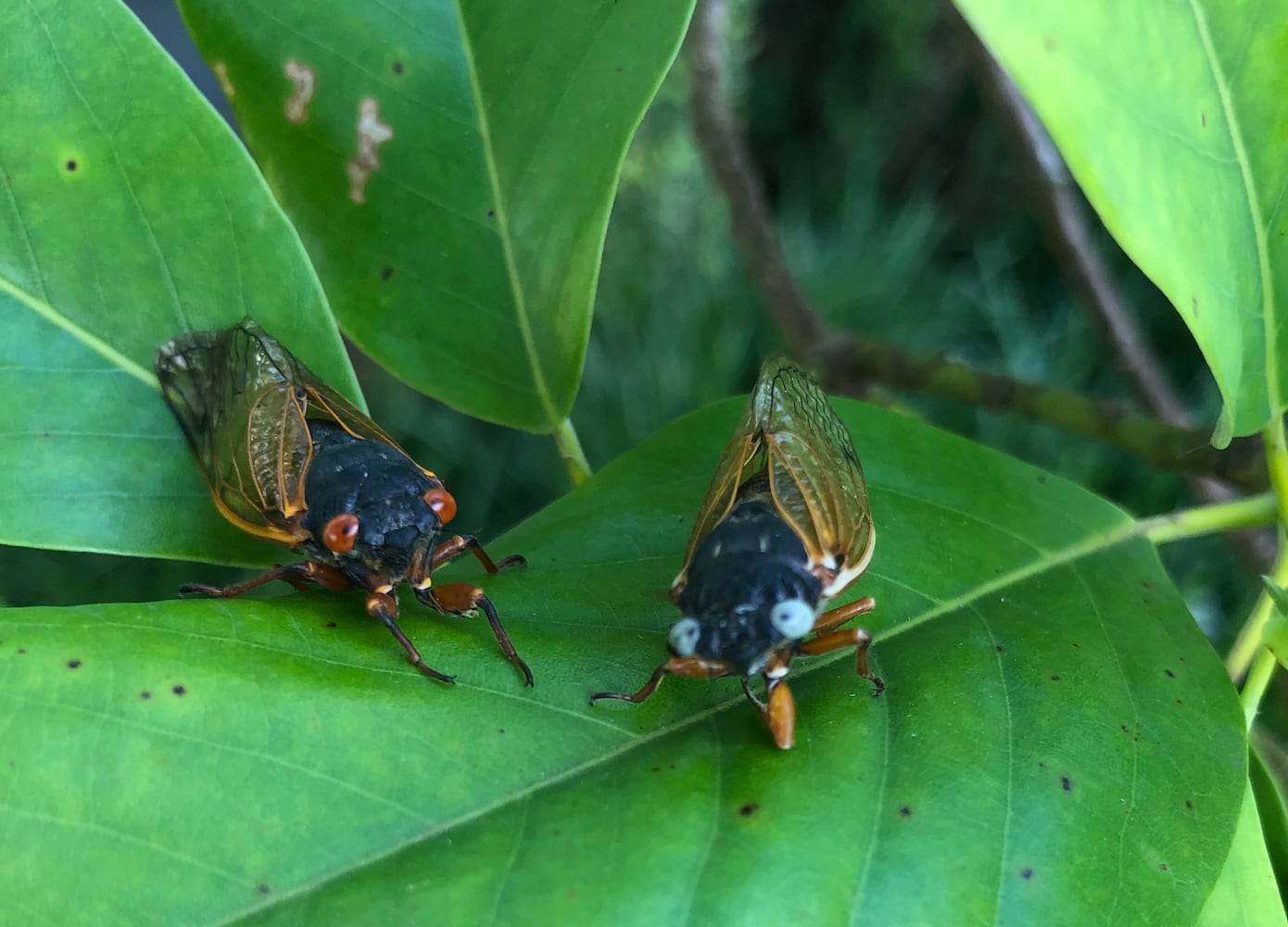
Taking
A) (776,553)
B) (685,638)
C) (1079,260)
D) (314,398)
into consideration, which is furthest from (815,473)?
(1079,260)

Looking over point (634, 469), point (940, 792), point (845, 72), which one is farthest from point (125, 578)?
point (845, 72)

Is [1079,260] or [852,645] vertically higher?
[1079,260]

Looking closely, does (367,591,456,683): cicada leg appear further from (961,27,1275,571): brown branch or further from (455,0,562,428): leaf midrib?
(961,27,1275,571): brown branch

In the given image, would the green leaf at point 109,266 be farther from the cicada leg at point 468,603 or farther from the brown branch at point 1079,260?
the brown branch at point 1079,260

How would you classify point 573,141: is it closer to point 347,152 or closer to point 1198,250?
point 347,152

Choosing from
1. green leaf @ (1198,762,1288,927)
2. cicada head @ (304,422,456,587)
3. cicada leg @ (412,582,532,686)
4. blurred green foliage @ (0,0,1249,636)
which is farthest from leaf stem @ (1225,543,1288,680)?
blurred green foliage @ (0,0,1249,636)

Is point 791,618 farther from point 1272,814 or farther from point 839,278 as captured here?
point 839,278
